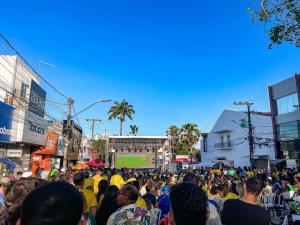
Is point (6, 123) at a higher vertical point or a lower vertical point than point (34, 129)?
lower

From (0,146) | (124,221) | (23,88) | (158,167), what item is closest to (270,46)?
(124,221)

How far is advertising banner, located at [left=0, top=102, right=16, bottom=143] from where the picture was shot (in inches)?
709

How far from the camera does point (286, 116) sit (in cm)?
3578

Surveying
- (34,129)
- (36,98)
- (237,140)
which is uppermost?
(36,98)

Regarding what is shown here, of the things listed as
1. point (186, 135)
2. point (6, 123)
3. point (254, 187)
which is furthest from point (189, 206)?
point (186, 135)

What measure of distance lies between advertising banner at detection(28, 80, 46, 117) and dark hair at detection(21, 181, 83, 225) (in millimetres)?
23672

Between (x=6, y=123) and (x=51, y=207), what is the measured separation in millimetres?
19405

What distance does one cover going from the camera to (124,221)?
3.40 meters

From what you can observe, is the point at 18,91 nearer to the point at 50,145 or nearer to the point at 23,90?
the point at 23,90

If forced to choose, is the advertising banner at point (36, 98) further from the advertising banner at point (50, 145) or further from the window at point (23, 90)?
the advertising banner at point (50, 145)

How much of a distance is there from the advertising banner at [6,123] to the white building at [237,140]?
89.4ft

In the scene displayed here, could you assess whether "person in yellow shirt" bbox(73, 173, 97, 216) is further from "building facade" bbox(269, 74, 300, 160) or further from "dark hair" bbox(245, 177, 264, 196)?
"building facade" bbox(269, 74, 300, 160)

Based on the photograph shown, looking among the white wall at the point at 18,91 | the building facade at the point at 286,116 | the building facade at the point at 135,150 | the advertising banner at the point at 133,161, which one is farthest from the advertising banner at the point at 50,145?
the building facade at the point at 286,116

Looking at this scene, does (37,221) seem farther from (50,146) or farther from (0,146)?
(50,146)
